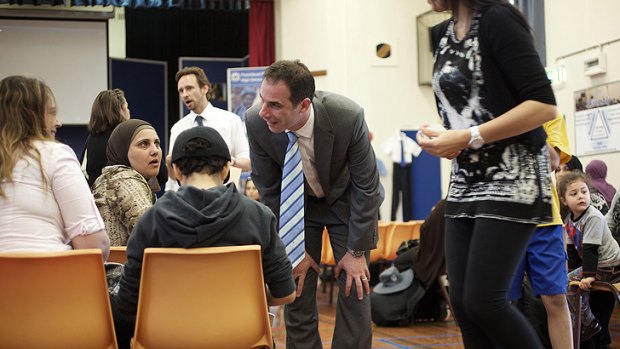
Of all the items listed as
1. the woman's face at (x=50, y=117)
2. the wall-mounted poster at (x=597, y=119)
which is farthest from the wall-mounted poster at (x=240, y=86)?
the woman's face at (x=50, y=117)

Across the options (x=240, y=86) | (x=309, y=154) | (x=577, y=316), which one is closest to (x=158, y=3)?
(x=240, y=86)

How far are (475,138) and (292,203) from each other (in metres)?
1.18

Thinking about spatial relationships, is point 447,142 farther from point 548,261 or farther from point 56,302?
point 548,261

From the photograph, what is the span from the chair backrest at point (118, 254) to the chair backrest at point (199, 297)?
592 millimetres

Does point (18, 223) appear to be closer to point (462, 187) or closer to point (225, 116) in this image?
point (462, 187)

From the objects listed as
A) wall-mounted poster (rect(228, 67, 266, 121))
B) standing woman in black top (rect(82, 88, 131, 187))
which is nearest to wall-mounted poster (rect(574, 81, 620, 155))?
wall-mounted poster (rect(228, 67, 266, 121))

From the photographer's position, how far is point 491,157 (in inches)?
91.0

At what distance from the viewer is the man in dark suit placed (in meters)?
3.22

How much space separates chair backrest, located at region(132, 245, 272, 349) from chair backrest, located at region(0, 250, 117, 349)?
0.45 ft

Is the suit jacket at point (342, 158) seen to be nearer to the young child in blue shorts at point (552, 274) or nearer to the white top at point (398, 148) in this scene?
the young child in blue shorts at point (552, 274)

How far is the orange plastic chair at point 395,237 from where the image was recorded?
24.8 ft

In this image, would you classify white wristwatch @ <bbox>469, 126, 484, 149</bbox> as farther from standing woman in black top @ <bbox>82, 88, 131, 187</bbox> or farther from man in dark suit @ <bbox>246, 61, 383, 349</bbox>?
standing woman in black top @ <bbox>82, 88, 131, 187</bbox>

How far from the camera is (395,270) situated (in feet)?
22.1

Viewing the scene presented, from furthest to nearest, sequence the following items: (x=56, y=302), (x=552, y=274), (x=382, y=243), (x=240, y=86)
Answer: (x=240, y=86), (x=382, y=243), (x=552, y=274), (x=56, y=302)
